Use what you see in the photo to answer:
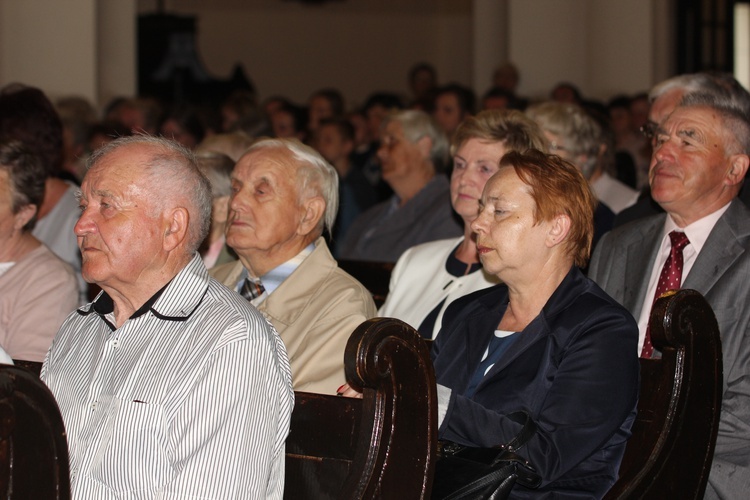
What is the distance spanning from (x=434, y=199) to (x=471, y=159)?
4.90 ft

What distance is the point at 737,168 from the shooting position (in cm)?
345

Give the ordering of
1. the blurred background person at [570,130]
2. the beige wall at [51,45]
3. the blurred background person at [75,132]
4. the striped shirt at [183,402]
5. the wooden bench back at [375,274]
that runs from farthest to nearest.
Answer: the beige wall at [51,45] → the blurred background person at [75,132] → the blurred background person at [570,130] → the wooden bench back at [375,274] → the striped shirt at [183,402]

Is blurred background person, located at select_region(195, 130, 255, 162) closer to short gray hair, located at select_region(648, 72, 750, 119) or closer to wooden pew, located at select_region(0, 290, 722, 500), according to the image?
short gray hair, located at select_region(648, 72, 750, 119)

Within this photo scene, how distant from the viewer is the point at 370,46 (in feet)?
58.7

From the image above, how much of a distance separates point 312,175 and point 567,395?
135cm

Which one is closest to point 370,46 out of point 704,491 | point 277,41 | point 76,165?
point 277,41

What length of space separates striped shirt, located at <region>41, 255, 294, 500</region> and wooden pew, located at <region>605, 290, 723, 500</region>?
Result: 93 centimetres

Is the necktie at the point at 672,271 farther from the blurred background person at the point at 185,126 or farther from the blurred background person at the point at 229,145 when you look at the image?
the blurred background person at the point at 185,126

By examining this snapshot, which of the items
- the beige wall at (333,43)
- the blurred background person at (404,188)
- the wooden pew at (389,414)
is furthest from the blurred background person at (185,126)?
the beige wall at (333,43)

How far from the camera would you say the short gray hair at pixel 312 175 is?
357cm

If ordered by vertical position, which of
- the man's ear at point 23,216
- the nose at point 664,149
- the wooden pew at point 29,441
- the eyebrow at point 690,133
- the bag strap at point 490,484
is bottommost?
the bag strap at point 490,484

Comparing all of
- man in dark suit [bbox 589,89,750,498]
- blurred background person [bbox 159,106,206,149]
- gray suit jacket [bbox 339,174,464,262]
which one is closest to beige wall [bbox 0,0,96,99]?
blurred background person [bbox 159,106,206,149]

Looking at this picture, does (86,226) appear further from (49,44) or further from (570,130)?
(49,44)

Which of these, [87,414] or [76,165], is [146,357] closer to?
[87,414]
